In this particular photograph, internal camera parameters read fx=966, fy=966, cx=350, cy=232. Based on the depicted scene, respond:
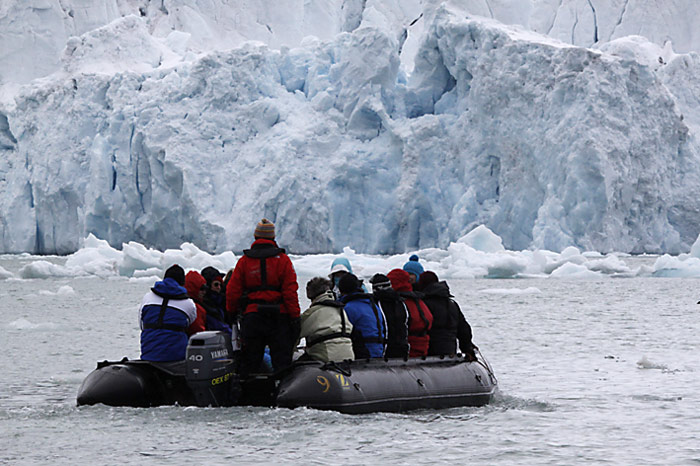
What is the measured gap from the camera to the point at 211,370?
6.06 metres

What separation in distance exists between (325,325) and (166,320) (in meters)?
1.04

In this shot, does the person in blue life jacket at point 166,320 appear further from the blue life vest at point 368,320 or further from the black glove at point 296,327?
the blue life vest at point 368,320

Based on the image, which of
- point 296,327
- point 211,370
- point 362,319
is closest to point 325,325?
point 296,327

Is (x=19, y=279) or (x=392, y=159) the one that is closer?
(x=19, y=279)

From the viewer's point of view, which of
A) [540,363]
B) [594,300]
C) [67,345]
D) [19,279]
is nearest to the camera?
[540,363]

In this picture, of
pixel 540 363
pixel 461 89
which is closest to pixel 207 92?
pixel 461 89

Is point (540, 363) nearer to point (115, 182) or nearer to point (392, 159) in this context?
point (392, 159)

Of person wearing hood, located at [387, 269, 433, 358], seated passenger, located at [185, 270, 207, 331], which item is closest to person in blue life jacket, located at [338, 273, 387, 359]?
person wearing hood, located at [387, 269, 433, 358]

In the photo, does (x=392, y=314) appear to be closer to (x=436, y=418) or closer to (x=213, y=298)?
(x=436, y=418)

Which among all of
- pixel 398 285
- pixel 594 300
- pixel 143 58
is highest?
pixel 143 58

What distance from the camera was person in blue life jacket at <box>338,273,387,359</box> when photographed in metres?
6.46

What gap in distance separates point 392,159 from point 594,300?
1235cm

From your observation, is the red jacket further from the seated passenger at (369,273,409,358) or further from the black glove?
the seated passenger at (369,273,409,358)

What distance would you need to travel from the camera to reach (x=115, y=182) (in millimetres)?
30828
